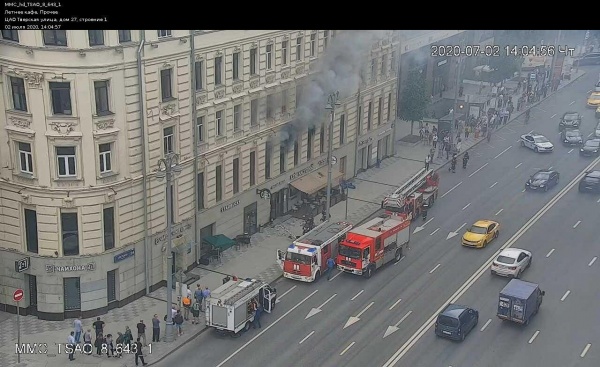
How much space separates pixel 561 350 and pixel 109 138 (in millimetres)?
23411

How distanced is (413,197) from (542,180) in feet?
44.2

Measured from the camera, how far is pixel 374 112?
62.5 m

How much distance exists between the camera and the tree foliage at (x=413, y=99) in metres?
69.1

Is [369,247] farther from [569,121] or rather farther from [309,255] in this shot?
[569,121]

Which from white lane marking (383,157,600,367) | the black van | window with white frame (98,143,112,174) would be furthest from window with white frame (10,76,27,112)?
the black van

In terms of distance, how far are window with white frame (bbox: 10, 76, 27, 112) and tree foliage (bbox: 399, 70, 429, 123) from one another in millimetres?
40632

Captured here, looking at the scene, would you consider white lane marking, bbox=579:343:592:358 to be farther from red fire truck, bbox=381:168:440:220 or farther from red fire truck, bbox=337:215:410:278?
red fire truck, bbox=381:168:440:220

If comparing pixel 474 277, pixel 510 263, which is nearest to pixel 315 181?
pixel 474 277

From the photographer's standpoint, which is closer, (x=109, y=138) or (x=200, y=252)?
(x=109, y=138)

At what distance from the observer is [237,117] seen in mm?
46000
